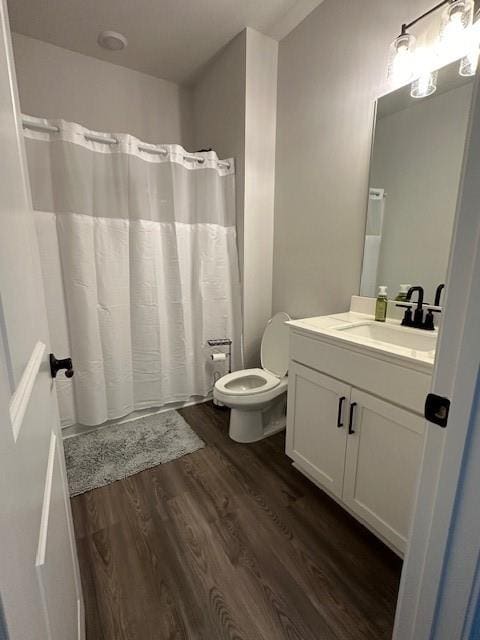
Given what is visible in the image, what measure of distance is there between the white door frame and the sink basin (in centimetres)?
85

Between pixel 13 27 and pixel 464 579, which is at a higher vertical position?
pixel 13 27

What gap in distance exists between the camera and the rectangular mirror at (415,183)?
51.2 inches

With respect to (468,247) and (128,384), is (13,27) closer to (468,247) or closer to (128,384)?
(128,384)

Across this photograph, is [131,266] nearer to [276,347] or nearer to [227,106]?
[276,347]

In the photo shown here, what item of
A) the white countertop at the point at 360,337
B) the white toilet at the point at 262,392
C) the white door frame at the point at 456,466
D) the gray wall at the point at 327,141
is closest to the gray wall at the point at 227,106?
the gray wall at the point at 327,141

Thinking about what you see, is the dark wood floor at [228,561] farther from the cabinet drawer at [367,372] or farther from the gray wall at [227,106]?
the gray wall at [227,106]

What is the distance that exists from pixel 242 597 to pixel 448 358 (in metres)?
1.15

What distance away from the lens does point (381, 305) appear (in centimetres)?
157

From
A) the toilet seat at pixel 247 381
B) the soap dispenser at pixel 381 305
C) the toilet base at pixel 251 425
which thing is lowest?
the toilet base at pixel 251 425

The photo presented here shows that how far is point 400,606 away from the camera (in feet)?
2.24

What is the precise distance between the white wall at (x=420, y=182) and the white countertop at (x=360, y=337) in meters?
0.21

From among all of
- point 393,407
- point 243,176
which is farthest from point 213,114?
point 393,407

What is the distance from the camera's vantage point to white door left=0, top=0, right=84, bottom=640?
349 mm

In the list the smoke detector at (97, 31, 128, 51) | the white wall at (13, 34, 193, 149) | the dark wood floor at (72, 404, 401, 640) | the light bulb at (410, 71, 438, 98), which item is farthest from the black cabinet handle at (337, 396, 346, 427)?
the smoke detector at (97, 31, 128, 51)
